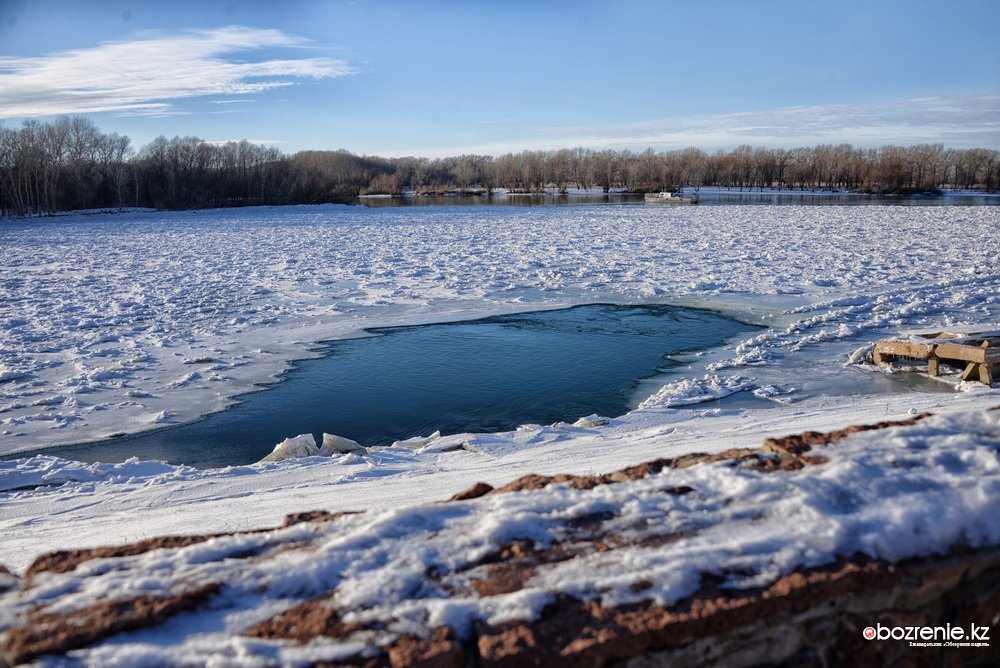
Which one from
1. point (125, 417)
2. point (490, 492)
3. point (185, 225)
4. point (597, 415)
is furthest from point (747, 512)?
point (185, 225)

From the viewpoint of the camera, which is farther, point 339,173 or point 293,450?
point 339,173

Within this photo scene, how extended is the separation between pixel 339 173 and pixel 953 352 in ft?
397

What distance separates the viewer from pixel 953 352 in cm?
863

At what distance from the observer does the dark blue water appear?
7.63 metres

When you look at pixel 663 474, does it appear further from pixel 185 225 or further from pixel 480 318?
pixel 185 225

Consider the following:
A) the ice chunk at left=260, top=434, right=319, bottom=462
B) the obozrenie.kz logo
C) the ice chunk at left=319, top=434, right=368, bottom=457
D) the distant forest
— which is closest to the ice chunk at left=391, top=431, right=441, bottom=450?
the ice chunk at left=319, top=434, right=368, bottom=457

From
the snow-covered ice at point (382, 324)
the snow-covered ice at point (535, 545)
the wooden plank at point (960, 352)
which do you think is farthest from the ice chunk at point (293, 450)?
the wooden plank at point (960, 352)

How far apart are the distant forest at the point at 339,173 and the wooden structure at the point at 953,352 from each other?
65.4 metres

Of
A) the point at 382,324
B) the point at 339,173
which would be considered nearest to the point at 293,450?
the point at 382,324

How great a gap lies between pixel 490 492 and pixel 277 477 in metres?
3.02

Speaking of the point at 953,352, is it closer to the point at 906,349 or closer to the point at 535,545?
the point at 906,349

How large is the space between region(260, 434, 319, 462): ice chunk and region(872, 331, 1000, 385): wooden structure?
7.54 meters

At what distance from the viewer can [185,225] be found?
40.4 meters

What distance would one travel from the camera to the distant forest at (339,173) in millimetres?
63844
